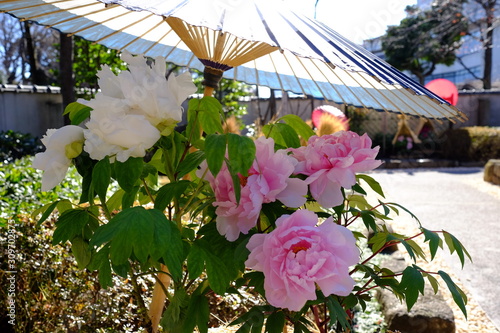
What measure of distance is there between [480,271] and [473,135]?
31.1ft

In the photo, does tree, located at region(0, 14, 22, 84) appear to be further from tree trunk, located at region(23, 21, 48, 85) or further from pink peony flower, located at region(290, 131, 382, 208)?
pink peony flower, located at region(290, 131, 382, 208)

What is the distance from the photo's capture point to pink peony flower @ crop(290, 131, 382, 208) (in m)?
1.01

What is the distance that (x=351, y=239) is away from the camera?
0.88 m

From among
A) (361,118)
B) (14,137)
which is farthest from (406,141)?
(14,137)

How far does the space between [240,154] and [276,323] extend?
0.42 meters

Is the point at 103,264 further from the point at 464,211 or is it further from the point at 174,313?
the point at 464,211

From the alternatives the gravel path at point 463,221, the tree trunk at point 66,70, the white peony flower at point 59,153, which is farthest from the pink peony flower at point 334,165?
the tree trunk at point 66,70

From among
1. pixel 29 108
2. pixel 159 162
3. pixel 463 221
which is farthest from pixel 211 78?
pixel 29 108

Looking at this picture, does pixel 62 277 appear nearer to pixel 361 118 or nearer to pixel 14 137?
pixel 14 137

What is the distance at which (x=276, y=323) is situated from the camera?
1.06 metres

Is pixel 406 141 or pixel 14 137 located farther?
pixel 406 141

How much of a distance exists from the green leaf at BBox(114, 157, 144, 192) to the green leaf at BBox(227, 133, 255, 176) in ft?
0.57

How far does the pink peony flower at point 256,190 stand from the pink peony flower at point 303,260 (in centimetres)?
7

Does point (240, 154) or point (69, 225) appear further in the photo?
point (69, 225)
